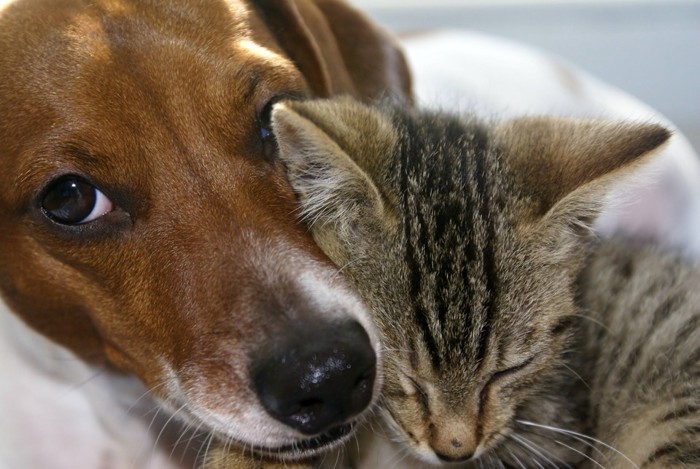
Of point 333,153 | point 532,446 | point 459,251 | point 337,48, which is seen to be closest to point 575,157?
point 459,251

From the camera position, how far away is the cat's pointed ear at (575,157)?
1.41 meters

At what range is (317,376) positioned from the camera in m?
1.43

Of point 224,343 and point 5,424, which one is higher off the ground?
point 224,343

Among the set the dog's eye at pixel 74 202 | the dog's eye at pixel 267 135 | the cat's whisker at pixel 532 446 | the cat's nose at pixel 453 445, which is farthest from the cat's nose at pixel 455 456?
the dog's eye at pixel 74 202

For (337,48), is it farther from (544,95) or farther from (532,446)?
(532,446)

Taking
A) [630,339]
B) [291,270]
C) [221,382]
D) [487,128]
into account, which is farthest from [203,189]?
[630,339]

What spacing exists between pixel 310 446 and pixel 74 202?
0.64 metres

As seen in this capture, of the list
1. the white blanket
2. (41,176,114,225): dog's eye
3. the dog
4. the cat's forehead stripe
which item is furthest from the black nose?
the white blanket

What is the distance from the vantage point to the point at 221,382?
5.01 feet

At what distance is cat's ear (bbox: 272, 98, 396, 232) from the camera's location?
1391 millimetres

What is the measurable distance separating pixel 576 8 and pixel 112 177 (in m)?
3.17

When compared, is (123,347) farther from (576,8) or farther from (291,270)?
(576,8)

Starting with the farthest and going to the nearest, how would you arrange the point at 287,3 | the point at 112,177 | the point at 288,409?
the point at 287,3, the point at 112,177, the point at 288,409

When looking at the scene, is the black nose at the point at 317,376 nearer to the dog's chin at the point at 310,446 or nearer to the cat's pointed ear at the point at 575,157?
the dog's chin at the point at 310,446
